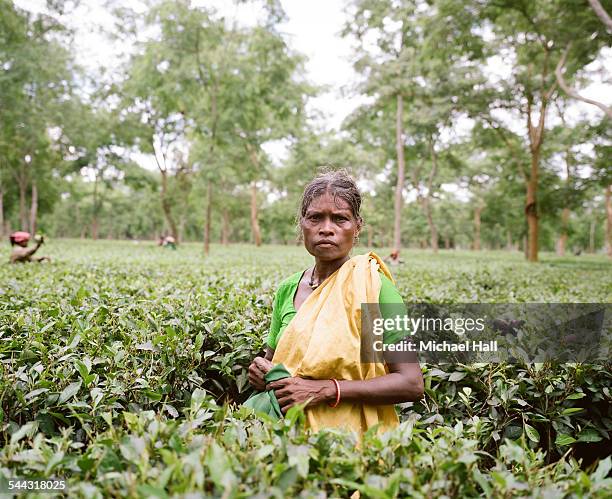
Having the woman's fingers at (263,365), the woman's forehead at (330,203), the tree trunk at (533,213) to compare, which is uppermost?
the tree trunk at (533,213)

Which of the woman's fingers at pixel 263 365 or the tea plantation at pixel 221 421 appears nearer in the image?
the tea plantation at pixel 221 421

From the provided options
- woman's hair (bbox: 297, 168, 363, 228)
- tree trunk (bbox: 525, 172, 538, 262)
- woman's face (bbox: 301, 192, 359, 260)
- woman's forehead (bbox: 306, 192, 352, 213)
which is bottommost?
woman's face (bbox: 301, 192, 359, 260)

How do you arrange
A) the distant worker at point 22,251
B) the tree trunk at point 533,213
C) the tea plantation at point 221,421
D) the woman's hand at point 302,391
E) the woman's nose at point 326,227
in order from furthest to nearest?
the tree trunk at point 533,213 < the distant worker at point 22,251 < the woman's nose at point 326,227 < the woman's hand at point 302,391 < the tea plantation at point 221,421

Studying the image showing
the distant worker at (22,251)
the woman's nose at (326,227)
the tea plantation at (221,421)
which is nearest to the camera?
the tea plantation at (221,421)

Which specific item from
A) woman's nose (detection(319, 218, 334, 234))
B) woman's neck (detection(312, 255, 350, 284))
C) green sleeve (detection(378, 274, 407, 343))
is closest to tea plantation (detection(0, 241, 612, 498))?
green sleeve (detection(378, 274, 407, 343))

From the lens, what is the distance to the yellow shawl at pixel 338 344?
1621 mm

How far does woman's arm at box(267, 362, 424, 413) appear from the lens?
1.59 metres

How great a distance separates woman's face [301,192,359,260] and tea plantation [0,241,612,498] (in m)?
0.77

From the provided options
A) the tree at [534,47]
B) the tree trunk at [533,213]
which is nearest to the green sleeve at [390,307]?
the tree at [534,47]

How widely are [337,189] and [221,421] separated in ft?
3.77

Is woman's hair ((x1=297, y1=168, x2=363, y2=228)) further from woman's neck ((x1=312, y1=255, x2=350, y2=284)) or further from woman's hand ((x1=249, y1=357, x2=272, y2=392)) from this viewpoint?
woman's hand ((x1=249, y1=357, x2=272, y2=392))

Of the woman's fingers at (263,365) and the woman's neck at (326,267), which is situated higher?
the woman's neck at (326,267)

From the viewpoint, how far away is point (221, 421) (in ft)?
4.04

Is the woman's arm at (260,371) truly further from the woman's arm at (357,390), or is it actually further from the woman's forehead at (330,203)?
the woman's forehead at (330,203)
